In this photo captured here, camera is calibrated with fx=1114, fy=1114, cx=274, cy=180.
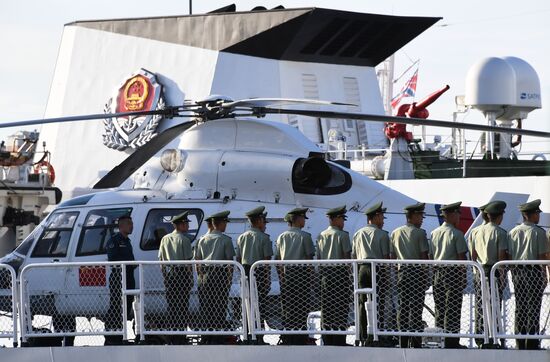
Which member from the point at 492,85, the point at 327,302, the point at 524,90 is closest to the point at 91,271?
the point at 327,302

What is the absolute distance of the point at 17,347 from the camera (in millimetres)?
12250

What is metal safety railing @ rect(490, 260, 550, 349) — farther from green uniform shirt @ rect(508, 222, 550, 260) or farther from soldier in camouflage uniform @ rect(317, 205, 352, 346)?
soldier in camouflage uniform @ rect(317, 205, 352, 346)

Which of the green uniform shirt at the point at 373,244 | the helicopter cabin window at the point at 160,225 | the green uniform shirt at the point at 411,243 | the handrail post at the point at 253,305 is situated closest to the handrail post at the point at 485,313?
the green uniform shirt at the point at 411,243

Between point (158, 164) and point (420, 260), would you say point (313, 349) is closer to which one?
point (420, 260)

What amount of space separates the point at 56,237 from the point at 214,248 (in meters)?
2.73

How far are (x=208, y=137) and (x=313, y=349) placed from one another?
3.94 meters

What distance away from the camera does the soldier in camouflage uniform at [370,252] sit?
1135 cm

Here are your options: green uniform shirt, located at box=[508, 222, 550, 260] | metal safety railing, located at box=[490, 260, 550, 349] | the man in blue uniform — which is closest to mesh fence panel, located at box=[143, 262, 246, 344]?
the man in blue uniform

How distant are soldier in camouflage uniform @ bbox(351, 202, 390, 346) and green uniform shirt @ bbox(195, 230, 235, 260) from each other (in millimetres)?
1369

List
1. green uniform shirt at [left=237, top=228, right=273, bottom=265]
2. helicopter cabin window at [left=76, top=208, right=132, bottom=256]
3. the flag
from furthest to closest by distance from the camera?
the flag
helicopter cabin window at [left=76, top=208, right=132, bottom=256]
green uniform shirt at [left=237, top=228, right=273, bottom=265]

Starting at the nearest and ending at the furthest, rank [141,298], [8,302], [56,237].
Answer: [141,298]
[8,302]
[56,237]

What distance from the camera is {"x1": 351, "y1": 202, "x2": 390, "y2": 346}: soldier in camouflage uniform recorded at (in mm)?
11352

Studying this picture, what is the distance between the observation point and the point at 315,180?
13.8 meters

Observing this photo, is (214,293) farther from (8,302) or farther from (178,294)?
(8,302)
